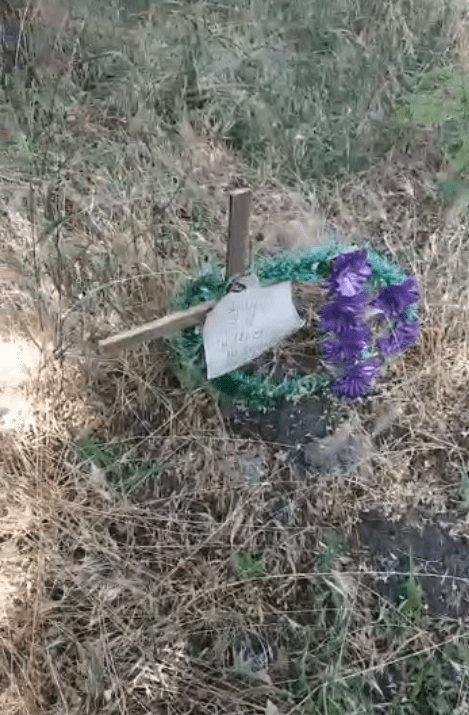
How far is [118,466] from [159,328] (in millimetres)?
356

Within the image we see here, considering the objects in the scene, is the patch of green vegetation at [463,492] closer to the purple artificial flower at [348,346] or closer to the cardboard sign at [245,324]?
the purple artificial flower at [348,346]

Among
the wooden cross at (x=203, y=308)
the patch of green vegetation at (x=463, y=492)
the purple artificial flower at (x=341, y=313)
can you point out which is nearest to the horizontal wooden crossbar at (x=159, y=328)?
the wooden cross at (x=203, y=308)

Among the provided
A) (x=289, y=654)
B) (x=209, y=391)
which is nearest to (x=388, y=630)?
(x=289, y=654)

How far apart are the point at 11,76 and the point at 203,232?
112cm

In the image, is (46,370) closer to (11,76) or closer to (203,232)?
(203,232)

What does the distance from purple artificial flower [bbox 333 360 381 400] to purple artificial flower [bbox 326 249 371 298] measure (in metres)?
0.22

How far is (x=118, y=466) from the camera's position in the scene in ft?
6.80

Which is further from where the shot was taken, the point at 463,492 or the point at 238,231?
the point at 463,492

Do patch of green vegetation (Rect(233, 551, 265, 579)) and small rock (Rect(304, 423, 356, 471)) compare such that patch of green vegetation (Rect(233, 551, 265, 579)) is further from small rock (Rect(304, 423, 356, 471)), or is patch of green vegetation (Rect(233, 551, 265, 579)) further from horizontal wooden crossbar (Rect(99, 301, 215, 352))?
horizontal wooden crossbar (Rect(99, 301, 215, 352))

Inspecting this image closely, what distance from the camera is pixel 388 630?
1.87 m

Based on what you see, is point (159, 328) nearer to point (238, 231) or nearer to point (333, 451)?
point (238, 231)

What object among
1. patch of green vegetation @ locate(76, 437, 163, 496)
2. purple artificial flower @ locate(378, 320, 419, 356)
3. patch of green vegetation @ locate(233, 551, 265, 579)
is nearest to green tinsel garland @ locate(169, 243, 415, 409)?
purple artificial flower @ locate(378, 320, 419, 356)

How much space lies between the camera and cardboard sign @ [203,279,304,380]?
1954 millimetres

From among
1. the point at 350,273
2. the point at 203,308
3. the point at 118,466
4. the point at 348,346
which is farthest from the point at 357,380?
the point at 118,466
